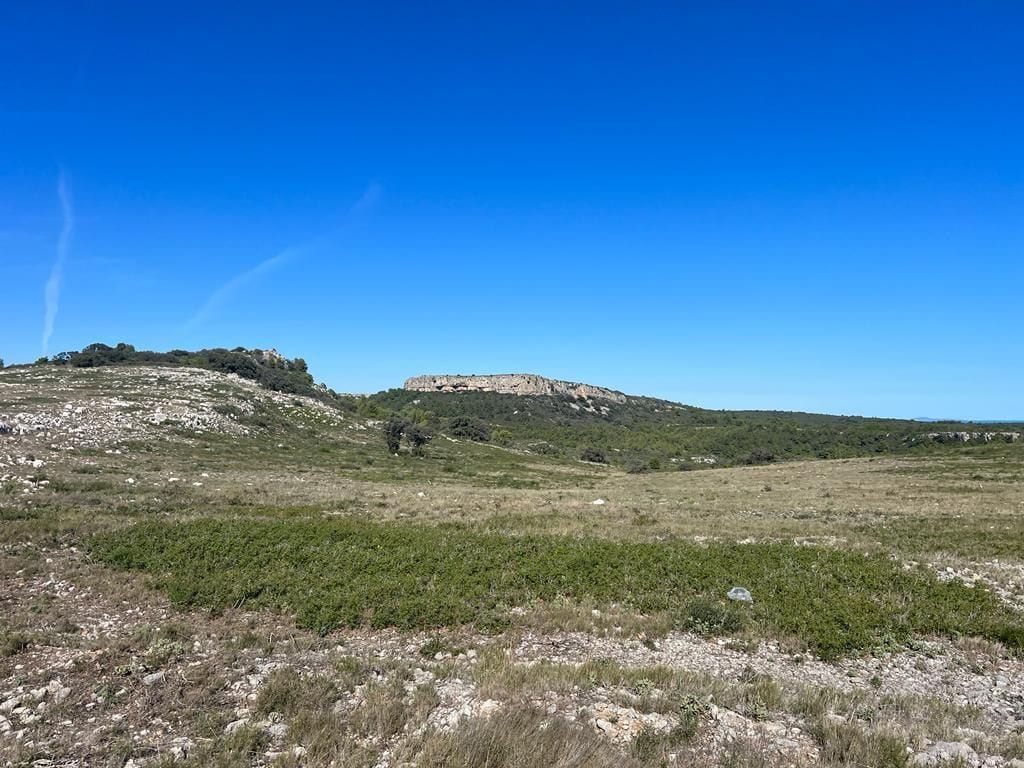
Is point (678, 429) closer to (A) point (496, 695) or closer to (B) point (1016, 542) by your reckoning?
(B) point (1016, 542)

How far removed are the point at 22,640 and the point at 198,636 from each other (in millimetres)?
2559

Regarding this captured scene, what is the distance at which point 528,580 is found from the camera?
13.5m

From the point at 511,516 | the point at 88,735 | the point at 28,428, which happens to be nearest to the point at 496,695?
the point at 88,735

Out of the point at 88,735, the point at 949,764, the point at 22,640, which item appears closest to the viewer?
the point at 949,764

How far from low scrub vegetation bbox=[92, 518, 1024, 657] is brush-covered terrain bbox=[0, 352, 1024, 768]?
8 cm

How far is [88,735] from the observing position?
6.64 metres

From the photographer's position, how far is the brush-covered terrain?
6.59 meters

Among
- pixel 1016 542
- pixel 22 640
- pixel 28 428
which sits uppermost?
pixel 28 428

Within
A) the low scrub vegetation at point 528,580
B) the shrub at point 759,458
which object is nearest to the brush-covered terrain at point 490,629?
the low scrub vegetation at point 528,580

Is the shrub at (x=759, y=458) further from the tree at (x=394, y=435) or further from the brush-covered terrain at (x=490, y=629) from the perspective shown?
the brush-covered terrain at (x=490, y=629)

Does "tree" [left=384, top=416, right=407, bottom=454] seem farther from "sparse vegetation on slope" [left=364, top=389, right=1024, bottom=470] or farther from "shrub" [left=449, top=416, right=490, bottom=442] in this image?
"sparse vegetation on slope" [left=364, top=389, right=1024, bottom=470]

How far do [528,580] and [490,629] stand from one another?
2836 millimetres

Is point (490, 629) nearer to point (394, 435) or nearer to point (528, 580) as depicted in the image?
point (528, 580)

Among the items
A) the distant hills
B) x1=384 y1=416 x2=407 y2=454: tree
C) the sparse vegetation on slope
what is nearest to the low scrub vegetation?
x1=384 y1=416 x2=407 y2=454: tree
